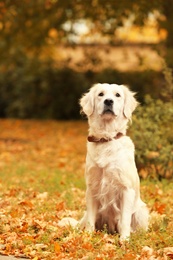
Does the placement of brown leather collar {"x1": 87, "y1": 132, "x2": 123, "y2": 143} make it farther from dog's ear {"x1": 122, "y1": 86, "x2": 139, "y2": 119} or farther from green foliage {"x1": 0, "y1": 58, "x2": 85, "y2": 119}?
green foliage {"x1": 0, "y1": 58, "x2": 85, "y2": 119}

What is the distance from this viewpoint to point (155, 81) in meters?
23.3

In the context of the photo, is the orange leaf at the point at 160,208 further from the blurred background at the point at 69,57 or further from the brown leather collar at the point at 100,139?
the blurred background at the point at 69,57

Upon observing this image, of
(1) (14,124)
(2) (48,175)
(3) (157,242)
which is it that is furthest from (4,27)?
(3) (157,242)

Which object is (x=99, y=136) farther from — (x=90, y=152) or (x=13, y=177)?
(x=13, y=177)

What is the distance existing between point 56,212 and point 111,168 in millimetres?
1439

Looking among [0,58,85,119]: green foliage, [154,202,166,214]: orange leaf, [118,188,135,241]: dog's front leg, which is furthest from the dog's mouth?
[0,58,85,119]: green foliage

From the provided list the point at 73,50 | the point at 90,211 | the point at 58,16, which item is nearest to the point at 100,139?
the point at 90,211

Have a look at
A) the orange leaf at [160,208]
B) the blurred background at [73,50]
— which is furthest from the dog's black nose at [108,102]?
Answer: the blurred background at [73,50]

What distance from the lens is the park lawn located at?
5.63 meters

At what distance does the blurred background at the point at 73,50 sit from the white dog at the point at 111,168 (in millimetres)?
10641

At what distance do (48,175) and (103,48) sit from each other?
15252mm

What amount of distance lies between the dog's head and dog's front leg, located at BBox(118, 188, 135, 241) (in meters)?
0.83

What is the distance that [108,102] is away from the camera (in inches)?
248

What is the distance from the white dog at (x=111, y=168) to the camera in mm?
6153
